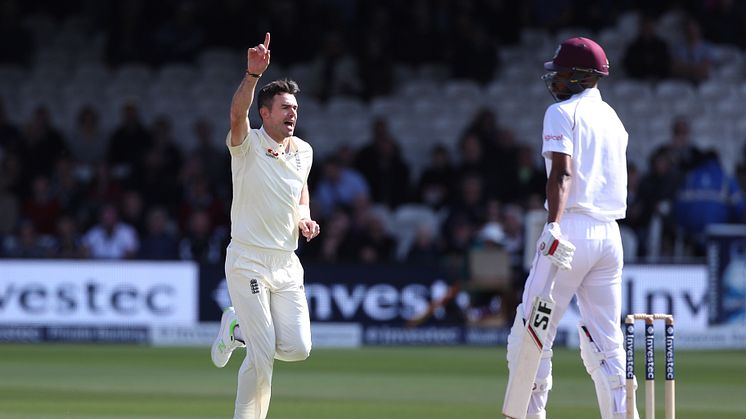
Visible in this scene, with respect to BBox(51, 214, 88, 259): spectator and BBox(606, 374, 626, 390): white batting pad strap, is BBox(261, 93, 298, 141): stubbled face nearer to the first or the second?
BBox(606, 374, 626, 390): white batting pad strap

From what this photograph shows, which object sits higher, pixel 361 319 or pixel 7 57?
pixel 7 57

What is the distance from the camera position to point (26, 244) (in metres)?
14.4

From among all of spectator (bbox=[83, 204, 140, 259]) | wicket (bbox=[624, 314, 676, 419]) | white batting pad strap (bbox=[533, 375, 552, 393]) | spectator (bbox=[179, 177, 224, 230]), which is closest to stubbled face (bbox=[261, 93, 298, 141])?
white batting pad strap (bbox=[533, 375, 552, 393])

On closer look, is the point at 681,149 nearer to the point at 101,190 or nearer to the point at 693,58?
the point at 693,58

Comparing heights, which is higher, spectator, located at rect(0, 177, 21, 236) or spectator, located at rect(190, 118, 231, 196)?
spectator, located at rect(190, 118, 231, 196)

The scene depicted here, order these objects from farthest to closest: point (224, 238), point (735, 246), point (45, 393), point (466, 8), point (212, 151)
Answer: point (466, 8) → point (212, 151) → point (224, 238) → point (735, 246) → point (45, 393)

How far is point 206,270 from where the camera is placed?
13961 mm

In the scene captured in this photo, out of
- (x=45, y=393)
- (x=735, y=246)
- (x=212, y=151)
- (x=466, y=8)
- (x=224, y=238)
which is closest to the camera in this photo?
(x=45, y=393)

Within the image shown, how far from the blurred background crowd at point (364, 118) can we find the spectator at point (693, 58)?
0.02 metres

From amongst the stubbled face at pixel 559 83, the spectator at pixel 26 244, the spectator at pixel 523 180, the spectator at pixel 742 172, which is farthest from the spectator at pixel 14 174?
the stubbled face at pixel 559 83

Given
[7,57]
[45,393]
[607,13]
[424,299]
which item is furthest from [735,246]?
[7,57]

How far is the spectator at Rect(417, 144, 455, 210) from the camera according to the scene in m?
15.2

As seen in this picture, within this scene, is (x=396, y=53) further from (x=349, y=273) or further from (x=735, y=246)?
(x=735, y=246)

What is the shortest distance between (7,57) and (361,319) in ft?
21.5
